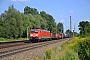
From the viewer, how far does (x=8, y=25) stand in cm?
7131

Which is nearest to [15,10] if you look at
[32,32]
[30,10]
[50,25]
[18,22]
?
[18,22]

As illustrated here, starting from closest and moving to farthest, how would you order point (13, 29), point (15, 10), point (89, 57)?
point (89, 57) < point (13, 29) < point (15, 10)

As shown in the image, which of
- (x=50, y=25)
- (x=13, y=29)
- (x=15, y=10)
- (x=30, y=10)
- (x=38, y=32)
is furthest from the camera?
(x=30, y=10)

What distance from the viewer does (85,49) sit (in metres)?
12.0

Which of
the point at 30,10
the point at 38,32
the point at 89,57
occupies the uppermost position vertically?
the point at 30,10

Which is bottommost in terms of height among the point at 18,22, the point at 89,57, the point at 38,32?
the point at 89,57

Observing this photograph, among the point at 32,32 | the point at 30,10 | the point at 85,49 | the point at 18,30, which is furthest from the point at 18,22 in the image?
the point at 30,10

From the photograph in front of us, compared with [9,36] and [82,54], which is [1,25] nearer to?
[9,36]

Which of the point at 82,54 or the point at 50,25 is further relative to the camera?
the point at 50,25

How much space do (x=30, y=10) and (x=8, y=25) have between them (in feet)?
303

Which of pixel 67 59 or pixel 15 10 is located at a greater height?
pixel 15 10

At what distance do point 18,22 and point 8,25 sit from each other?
398 centimetres

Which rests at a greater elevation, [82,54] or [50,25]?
[50,25]

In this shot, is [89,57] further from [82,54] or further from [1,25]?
[1,25]
